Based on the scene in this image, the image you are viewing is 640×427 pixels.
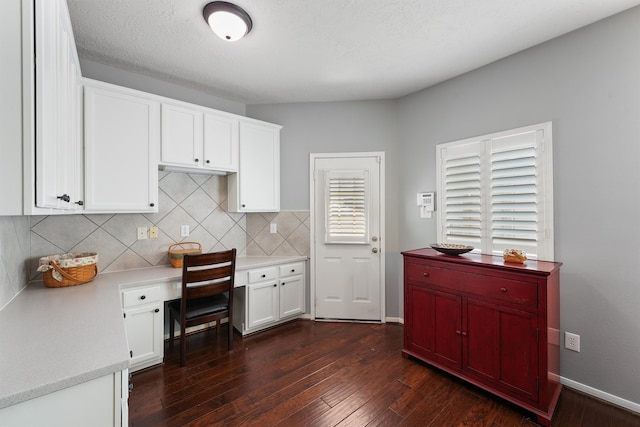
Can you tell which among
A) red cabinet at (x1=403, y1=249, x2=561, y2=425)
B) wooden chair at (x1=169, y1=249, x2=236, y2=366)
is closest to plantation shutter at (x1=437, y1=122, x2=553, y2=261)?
red cabinet at (x1=403, y1=249, x2=561, y2=425)

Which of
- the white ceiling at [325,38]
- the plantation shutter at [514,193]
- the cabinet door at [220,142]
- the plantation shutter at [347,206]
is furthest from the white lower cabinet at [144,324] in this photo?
the plantation shutter at [514,193]

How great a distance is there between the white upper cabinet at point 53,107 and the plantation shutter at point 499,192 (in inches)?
113

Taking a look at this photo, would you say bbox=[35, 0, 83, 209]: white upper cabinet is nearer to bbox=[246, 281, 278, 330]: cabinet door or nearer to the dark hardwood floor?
the dark hardwood floor

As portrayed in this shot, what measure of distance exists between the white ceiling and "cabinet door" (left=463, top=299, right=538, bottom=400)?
2.00 metres

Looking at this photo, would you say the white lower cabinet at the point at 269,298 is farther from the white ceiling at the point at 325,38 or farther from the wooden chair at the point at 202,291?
the white ceiling at the point at 325,38

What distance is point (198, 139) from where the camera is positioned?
2.69 metres

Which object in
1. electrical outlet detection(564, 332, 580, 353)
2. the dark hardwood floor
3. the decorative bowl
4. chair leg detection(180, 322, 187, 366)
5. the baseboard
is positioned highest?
the decorative bowl

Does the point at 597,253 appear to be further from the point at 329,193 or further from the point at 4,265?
the point at 4,265

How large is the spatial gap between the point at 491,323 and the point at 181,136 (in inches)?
118

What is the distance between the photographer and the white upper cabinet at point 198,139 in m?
2.52

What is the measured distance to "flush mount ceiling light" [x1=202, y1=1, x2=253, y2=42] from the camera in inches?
68.9

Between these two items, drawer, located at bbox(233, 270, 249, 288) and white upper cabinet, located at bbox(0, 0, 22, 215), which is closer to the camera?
white upper cabinet, located at bbox(0, 0, 22, 215)

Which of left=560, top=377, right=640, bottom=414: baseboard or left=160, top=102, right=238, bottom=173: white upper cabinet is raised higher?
left=160, top=102, right=238, bottom=173: white upper cabinet

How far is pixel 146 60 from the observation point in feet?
7.89
